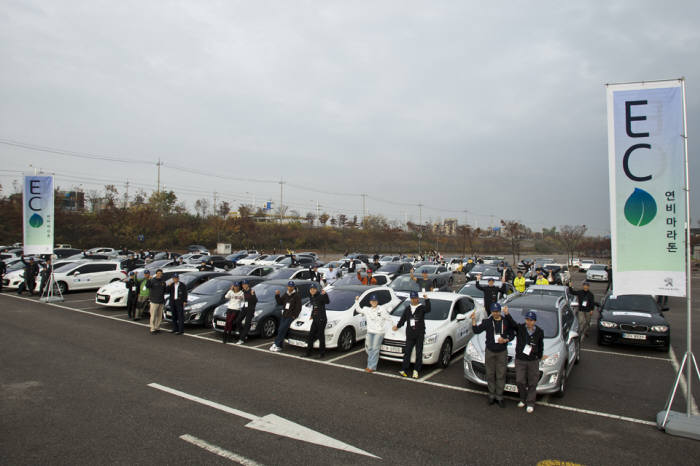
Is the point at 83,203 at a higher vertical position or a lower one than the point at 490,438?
higher

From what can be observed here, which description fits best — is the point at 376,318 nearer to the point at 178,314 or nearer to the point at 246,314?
the point at 246,314

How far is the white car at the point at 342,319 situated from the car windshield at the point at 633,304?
604 centimetres

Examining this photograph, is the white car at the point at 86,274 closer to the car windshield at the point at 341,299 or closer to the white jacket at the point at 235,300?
the white jacket at the point at 235,300

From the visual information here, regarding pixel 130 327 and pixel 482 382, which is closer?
pixel 482 382

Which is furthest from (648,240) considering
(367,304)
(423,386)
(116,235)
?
(116,235)

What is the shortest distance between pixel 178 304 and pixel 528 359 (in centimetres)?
909

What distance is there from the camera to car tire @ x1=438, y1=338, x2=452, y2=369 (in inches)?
334

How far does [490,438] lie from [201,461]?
11.6 ft

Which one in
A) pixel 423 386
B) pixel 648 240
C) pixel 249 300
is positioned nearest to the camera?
pixel 648 240

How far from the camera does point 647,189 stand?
604cm

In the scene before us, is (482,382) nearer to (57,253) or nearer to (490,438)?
(490,438)

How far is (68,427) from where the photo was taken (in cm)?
527

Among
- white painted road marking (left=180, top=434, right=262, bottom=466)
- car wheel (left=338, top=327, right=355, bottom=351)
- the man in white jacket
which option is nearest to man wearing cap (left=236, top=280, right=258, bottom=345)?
car wheel (left=338, top=327, right=355, bottom=351)

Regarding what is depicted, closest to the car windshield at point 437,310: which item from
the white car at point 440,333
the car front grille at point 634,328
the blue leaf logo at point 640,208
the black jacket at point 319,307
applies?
the white car at point 440,333
